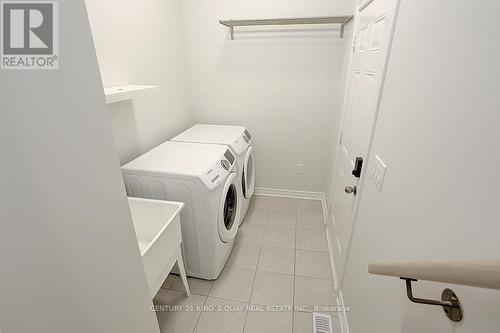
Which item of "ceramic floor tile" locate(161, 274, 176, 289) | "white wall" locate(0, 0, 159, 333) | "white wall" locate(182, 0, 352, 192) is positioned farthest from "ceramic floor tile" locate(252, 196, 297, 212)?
"white wall" locate(0, 0, 159, 333)

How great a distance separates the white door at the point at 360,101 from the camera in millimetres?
1141

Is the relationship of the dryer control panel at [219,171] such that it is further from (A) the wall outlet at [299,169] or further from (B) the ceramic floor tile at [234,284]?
(A) the wall outlet at [299,169]

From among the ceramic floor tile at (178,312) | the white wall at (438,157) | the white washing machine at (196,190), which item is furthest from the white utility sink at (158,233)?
the white wall at (438,157)

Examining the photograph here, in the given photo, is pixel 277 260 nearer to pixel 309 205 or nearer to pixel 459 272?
pixel 309 205

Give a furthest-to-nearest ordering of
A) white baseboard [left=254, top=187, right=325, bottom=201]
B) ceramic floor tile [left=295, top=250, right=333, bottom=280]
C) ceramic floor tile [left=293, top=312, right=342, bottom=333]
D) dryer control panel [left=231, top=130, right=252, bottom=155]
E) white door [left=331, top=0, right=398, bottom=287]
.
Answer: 1. white baseboard [left=254, top=187, right=325, bottom=201]
2. dryer control panel [left=231, top=130, right=252, bottom=155]
3. ceramic floor tile [left=295, top=250, right=333, bottom=280]
4. ceramic floor tile [left=293, top=312, right=342, bottom=333]
5. white door [left=331, top=0, right=398, bottom=287]

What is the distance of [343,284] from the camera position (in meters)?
1.62

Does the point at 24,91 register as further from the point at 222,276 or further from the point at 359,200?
the point at 222,276

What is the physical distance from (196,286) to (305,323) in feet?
2.81

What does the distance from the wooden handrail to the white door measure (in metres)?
0.78

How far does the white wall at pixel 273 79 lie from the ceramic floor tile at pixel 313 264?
975mm

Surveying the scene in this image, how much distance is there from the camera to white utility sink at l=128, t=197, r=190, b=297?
4.09ft

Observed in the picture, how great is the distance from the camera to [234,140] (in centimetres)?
222

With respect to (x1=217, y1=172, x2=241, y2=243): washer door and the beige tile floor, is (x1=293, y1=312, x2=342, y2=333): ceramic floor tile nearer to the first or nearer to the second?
the beige tile floor

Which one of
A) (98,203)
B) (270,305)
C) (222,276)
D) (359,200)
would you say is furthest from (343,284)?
(98,203)
